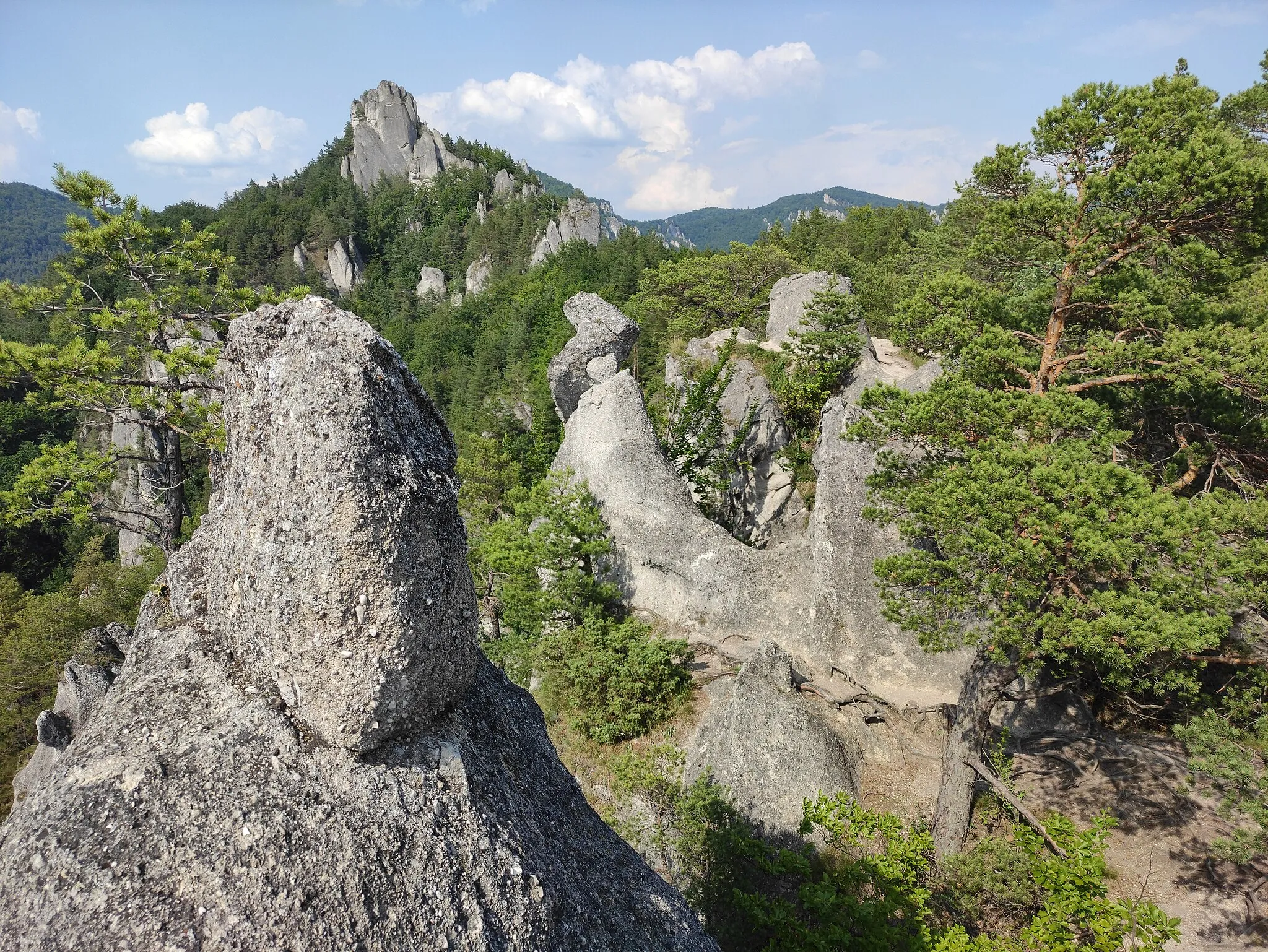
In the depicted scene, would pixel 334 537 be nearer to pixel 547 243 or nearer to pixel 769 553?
pixel 769 553

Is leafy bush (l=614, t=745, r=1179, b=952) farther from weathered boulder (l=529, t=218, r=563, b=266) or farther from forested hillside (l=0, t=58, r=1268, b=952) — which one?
weathered boulder (l=529, t=218, r=563, b=266)

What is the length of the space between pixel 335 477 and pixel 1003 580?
26.6 ft

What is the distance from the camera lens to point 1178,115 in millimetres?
8508

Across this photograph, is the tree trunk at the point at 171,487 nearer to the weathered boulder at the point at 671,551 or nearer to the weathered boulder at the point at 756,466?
the weathered boulder at the point at 671,551

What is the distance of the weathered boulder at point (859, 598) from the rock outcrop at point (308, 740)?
11163 millimetres

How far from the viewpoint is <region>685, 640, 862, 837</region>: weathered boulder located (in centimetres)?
1126

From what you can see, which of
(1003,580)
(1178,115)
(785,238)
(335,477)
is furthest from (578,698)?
(785,238)

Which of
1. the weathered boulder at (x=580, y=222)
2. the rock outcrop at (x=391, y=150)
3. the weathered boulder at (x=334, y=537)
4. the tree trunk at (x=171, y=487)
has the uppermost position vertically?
the rock outcrop at (x=391, y=150)

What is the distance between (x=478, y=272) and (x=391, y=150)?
4194cm

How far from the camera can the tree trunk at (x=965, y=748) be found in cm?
1028

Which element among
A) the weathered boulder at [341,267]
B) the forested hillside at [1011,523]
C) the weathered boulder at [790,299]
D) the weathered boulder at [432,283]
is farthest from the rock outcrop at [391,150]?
the forested hillside at [1011,523]

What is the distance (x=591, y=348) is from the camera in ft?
71.7

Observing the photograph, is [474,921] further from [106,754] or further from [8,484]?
[8,484]

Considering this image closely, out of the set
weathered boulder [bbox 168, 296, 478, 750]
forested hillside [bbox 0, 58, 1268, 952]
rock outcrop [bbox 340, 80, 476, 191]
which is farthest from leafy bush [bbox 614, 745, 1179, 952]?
rock outcrop [bbox 340, 80, 476, 191]
